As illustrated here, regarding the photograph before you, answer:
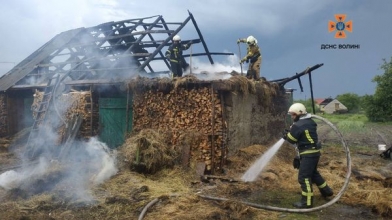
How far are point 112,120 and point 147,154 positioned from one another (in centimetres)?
328

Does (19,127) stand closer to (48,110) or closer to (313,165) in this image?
(48,110)

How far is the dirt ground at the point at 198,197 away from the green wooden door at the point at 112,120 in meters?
2.60

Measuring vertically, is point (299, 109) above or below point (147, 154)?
above

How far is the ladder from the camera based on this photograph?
10750 millimetres

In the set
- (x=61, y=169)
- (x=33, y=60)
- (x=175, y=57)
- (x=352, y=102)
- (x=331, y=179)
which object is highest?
(x=33, y=60)

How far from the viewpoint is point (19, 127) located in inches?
552

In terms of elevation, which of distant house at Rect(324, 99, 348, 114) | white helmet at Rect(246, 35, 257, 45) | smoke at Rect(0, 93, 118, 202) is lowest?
smoke at Rect(0, 93, 118, 202)

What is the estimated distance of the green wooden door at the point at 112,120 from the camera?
10273mm

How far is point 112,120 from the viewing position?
413 inches

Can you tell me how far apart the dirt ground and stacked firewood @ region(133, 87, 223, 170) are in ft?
2.36

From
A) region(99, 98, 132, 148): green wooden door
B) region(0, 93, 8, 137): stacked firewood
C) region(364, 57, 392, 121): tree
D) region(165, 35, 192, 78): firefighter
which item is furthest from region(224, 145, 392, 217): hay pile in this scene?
region(364, 57, 392, 121): tree

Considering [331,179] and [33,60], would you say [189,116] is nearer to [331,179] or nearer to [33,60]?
[331,179]

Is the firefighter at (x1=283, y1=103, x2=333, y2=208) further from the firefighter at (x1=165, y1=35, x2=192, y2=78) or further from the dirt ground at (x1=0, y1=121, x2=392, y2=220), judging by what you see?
the firefighter at (x1=165, y1=35, x2=192, y2=78)

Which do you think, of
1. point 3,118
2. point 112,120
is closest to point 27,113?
point 3,118
